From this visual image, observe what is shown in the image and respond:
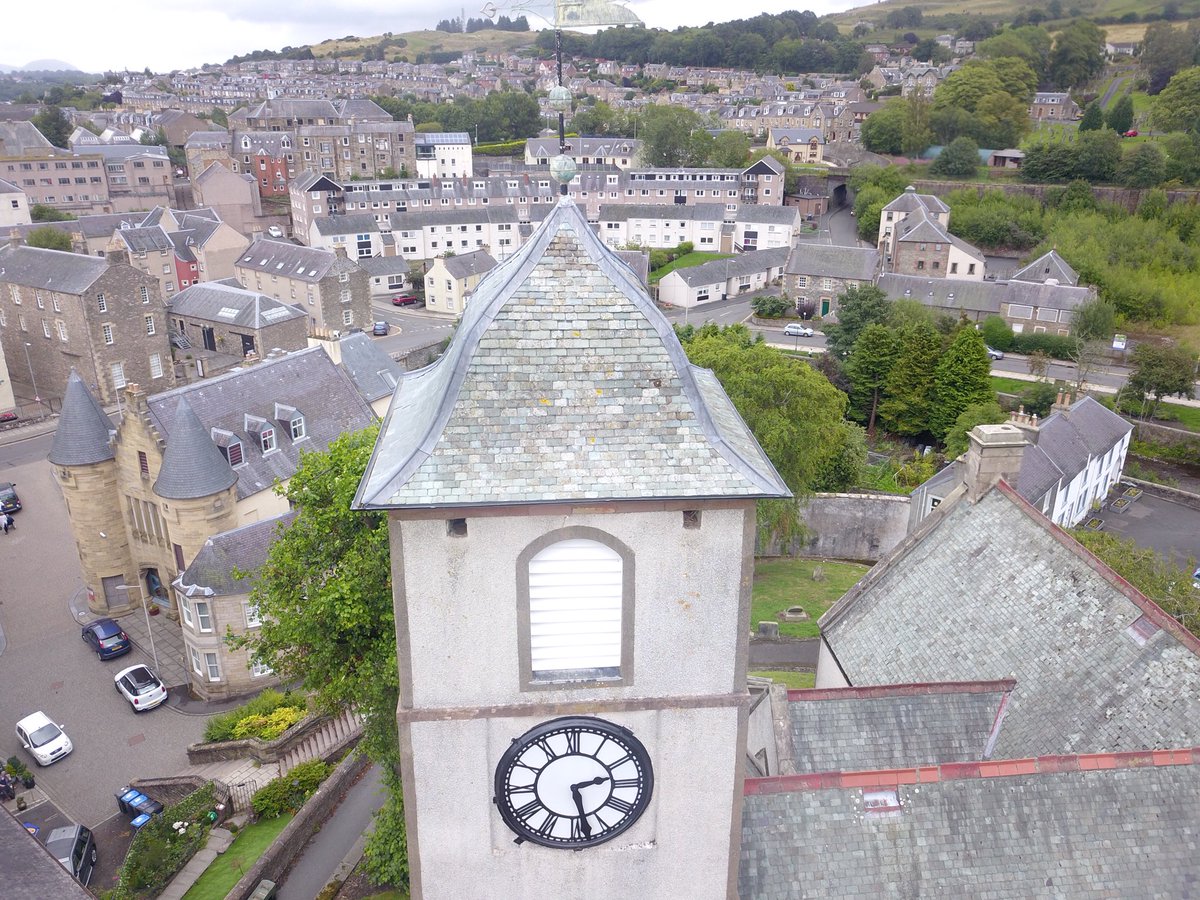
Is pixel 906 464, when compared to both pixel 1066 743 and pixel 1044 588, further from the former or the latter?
pixel 1066 743

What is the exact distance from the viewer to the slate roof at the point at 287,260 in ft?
262

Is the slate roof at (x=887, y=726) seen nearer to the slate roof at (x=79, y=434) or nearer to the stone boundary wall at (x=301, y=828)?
the stone boundary wall at (x=301, y=828)

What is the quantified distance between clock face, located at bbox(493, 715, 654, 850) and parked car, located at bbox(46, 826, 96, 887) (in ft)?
68.3

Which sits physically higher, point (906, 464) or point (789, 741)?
point (789, 741)

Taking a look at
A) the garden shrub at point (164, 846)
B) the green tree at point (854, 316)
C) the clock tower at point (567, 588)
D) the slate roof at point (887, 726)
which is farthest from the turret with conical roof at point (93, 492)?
the green tree at point (854, 316)

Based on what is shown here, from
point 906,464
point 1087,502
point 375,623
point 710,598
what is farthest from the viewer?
point 906,464

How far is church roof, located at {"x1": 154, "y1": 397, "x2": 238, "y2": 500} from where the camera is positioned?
35250mm

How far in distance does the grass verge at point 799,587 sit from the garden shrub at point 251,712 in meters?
18.0

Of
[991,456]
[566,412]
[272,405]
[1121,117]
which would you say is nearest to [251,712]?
[272,405]

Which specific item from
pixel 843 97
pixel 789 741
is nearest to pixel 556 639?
pixel 789 741

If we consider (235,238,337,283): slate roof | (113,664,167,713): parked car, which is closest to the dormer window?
(113,664,167,713): parked car

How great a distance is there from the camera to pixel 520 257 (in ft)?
34.5

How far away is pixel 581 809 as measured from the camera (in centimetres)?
1091

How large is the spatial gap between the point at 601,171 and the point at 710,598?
116747 millimetres
